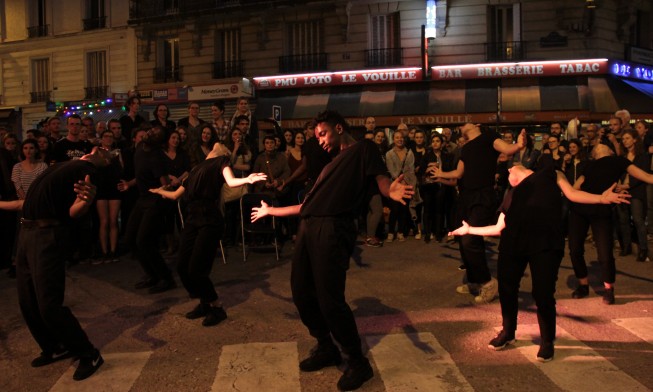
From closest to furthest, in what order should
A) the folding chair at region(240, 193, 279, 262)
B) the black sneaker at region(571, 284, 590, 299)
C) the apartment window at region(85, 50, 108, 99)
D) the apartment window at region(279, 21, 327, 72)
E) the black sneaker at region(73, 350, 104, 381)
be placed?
the black sneaker at region(73, 350, 104, 381) → the black sneaker at region(571, 284, 590, 299) → the folding chair at region(240, 193, 279, 262) → the apartment window at region(279, 21, 327, 72) → the apartment window at region(85, 50, 108, 99)

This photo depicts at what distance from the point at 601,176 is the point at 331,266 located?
12.7ft

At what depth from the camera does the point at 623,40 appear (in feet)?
70.7

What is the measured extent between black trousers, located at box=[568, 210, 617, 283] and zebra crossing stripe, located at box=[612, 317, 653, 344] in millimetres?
685

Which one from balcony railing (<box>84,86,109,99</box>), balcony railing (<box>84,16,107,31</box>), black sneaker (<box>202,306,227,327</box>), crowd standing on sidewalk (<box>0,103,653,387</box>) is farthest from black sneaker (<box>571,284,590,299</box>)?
balcony railing (<box>84,16,107,31</box>)

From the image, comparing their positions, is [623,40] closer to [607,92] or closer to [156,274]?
[607,92]

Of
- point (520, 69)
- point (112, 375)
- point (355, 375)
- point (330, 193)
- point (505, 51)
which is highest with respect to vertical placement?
point (505, 51)

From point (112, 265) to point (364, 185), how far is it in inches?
241

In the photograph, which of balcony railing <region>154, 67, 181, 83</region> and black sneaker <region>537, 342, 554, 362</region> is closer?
black sneaker <region>537, 342, 554, 362</region>

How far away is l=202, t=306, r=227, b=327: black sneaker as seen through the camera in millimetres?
5656

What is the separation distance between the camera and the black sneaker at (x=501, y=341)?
15.9 feet

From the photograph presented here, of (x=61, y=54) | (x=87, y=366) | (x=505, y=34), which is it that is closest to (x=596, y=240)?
(x=87, y=366)

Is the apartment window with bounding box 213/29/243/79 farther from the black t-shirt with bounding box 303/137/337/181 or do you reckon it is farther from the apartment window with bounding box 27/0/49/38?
the black t-shirt with bounding box 303/137/337/181

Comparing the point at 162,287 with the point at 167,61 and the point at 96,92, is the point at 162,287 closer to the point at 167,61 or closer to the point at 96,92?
the point at 167,61

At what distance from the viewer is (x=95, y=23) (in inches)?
1086
